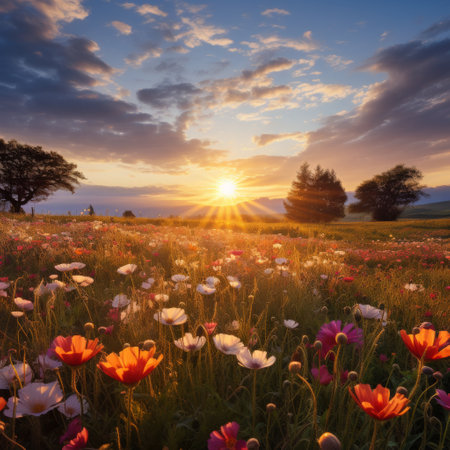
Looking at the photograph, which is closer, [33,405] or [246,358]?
[33,405]

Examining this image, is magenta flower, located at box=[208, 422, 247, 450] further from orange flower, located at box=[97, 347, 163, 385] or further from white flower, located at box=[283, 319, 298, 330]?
white flower, located at box=[283, 319, 298, 330]

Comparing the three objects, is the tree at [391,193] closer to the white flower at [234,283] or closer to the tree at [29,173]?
the tree at [29,173]

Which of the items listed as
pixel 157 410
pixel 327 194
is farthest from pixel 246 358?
pixel 327 194

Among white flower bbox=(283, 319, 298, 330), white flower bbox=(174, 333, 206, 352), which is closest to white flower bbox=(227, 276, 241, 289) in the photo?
white flower bbox=(283, 319, 298, 330)

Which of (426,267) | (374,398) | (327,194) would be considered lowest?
(426,267)

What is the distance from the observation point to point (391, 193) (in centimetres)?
5919

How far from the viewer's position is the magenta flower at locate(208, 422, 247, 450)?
0.97 m

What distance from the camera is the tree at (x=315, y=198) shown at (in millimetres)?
57312

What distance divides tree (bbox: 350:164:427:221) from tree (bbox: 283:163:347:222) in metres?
5.57

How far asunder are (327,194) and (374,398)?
6073 centimetres

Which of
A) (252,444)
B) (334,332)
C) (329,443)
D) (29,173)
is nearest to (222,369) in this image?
(334,332)

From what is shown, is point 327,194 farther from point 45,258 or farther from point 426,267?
point 45,258

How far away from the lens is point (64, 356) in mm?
989

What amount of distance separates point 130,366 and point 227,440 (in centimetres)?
41
